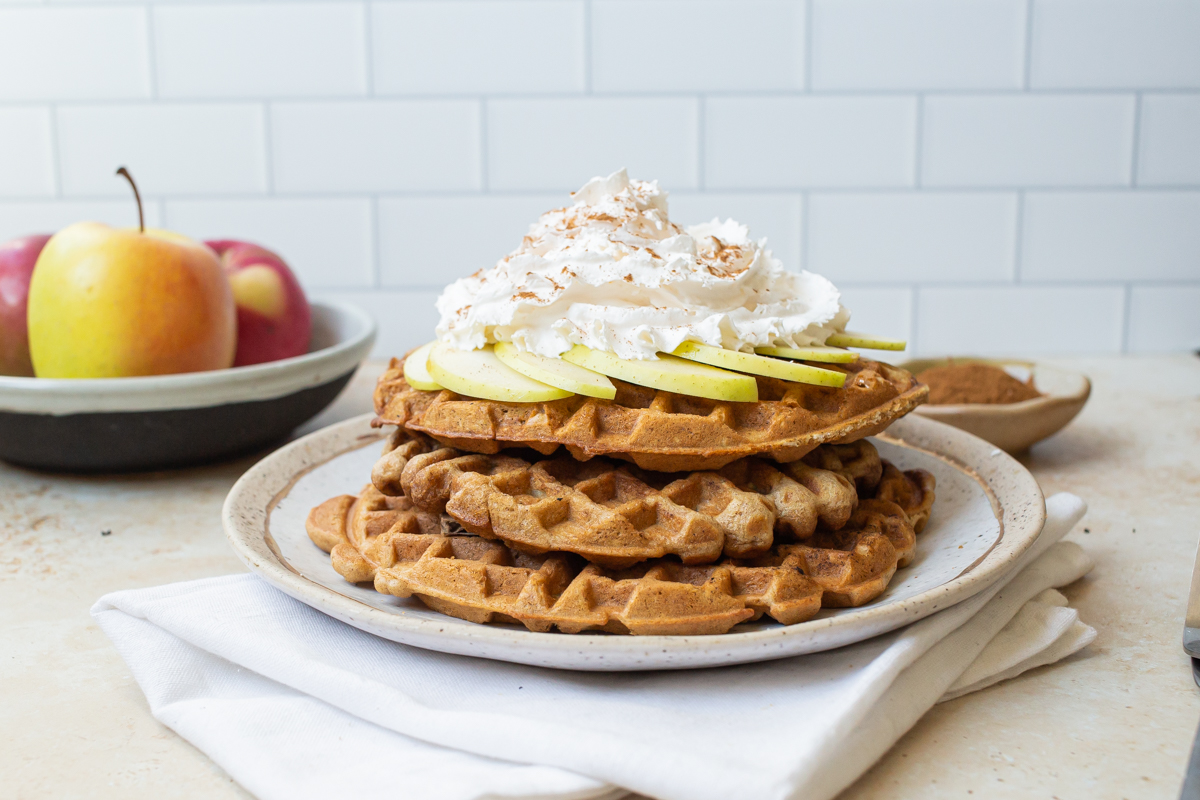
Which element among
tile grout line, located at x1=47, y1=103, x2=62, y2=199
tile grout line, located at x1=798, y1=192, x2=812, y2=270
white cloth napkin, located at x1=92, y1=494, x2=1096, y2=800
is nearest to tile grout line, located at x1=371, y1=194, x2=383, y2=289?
tile grout line, located at x1=47, y1=103, x2=62, y2=199

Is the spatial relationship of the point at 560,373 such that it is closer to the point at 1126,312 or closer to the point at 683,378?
the point at 683,378

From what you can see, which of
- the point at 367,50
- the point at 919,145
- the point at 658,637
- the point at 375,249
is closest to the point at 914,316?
the point at 919,145

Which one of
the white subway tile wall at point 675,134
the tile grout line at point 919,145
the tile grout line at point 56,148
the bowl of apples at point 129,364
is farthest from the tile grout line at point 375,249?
the tile grout line at point 919,145

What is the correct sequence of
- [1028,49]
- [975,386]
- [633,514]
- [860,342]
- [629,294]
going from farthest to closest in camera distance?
1. [1028,49]
2. [975,386]
3. [860,342]
4. [629,294]
5. [633,514]

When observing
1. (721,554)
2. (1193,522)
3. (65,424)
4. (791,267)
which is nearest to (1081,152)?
(791,267)

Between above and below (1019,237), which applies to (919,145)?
above

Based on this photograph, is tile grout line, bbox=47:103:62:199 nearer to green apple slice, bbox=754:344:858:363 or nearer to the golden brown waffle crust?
the golden brown waffle crust

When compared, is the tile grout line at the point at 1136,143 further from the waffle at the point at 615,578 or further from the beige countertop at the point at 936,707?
the waffle at the point at 615,578
